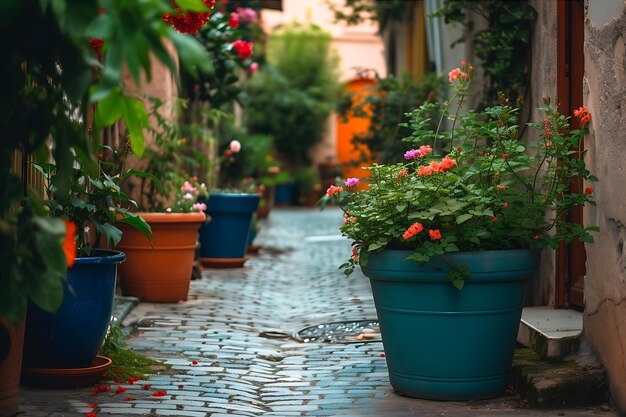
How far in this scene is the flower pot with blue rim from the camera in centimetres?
960

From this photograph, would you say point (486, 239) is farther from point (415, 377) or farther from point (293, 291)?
point (293, 291)

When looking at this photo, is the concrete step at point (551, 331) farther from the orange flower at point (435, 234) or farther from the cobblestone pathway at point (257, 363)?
the orange flower at point (435, 234)

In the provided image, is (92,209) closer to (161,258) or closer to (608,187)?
(608,187)

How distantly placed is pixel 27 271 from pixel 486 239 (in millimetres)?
2154

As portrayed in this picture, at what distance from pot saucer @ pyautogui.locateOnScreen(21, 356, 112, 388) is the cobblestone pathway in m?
0.08

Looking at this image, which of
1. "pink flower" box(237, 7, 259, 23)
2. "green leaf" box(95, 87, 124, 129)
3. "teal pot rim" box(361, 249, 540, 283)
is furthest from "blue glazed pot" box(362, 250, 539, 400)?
"pink flower" box(237, 7, 259, 23)

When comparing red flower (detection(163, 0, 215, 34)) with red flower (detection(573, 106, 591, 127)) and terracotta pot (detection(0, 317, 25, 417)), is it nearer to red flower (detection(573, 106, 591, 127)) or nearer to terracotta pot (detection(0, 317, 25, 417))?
terracotta pot (detection(0, 317, 25, 417))

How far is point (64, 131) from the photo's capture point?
2.97 metres

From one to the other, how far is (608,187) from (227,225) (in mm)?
5850

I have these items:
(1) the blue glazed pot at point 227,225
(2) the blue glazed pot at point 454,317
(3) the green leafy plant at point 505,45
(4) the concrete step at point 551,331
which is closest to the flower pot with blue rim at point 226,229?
(1) the blue glazed pot at point 227,225

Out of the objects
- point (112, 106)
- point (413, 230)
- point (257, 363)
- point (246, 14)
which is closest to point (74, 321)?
point (257, 363)

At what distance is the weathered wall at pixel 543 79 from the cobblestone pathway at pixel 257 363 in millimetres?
1046

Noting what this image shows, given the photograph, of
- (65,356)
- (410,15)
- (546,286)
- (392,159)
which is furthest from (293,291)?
(410,15)

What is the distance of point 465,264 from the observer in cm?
419
